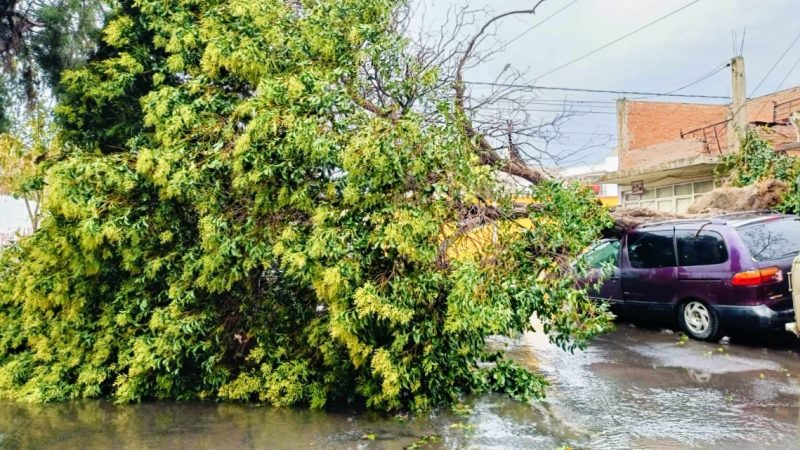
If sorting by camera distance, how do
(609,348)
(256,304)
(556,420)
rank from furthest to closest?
(609,348) < (256,304) < (556,420)

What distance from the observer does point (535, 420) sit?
5676mm

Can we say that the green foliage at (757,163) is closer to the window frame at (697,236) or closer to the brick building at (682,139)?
the brick building at (682,139)

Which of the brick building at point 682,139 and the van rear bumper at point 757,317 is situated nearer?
the van rear bumper at point 757,317

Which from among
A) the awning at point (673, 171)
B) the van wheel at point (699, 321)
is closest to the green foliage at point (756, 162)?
the awning at point (673, 171)

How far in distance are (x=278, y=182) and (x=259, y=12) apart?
1872 millimetres

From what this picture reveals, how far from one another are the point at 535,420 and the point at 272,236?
3.07 meters

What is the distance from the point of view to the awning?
1888 cm

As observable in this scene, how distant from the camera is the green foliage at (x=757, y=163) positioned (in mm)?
12930

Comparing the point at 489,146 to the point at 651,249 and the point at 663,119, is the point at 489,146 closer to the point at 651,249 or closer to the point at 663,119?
the point at 651,249

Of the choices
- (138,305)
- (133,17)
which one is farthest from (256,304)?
(133,17)

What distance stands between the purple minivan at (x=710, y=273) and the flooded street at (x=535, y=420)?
86cm

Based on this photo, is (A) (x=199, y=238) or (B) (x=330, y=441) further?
(A) (x=199, y=238)

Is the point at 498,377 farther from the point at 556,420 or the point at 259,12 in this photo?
the point at 259,12

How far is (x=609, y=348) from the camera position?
346 inches
